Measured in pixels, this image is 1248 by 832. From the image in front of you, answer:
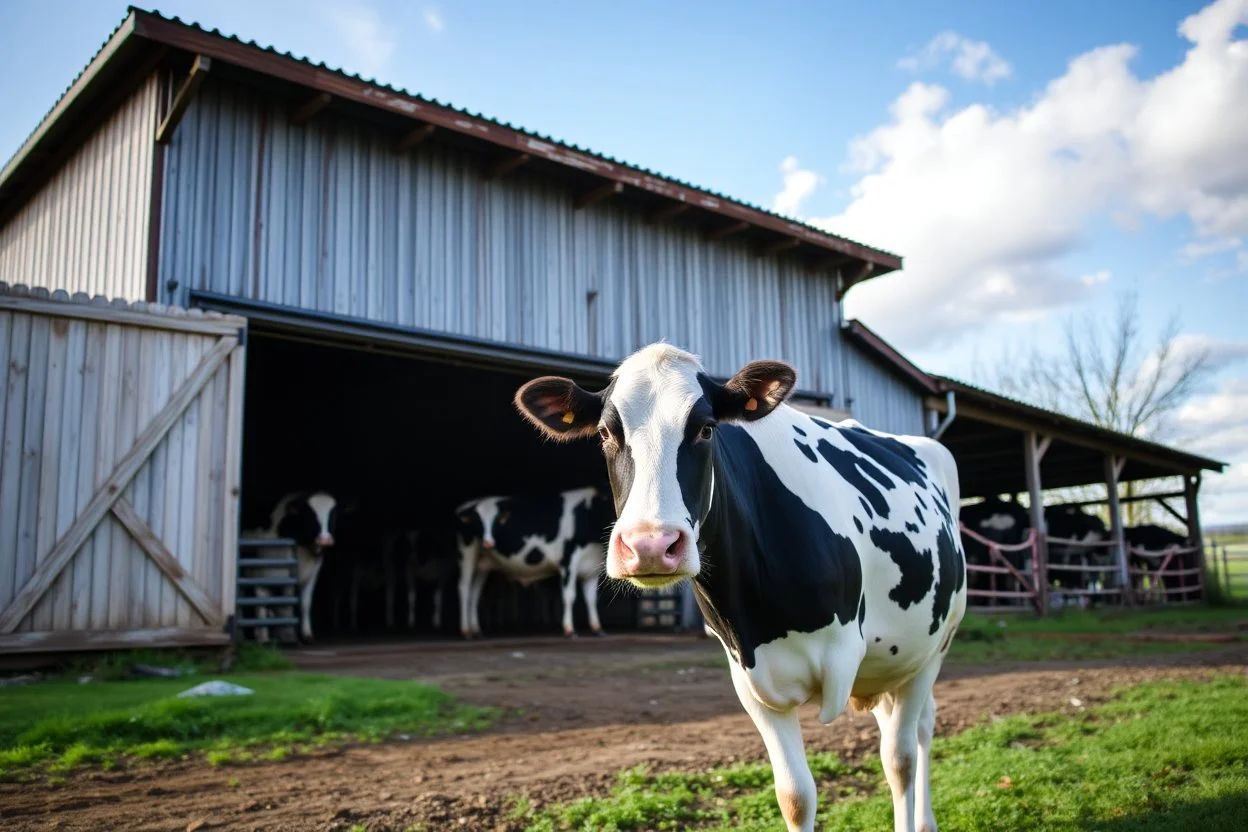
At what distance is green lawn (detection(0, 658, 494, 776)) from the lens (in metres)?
5.80

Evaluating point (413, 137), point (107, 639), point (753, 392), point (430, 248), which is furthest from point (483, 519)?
point (753, 392)

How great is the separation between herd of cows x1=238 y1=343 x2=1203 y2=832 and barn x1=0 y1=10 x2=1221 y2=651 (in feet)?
20.0

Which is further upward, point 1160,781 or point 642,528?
point 642,528

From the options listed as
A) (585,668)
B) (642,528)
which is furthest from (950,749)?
(585,668)

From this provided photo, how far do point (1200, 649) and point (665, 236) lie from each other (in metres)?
8.91

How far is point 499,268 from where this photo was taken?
11719 mm

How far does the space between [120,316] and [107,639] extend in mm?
2915

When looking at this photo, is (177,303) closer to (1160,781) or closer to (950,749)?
(950,749)

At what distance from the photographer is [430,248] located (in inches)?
435

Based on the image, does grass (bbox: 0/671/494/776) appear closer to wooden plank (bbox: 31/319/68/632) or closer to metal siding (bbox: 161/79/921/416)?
wooden plank (bbox: 31/319/68/632)

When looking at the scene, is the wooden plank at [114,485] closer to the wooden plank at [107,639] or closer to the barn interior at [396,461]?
the wooden plank at [107,639]

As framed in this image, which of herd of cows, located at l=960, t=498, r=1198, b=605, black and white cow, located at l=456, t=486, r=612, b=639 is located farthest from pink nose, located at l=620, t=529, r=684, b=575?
herd of cows, located at l=960, t=498, r=1198, b=605

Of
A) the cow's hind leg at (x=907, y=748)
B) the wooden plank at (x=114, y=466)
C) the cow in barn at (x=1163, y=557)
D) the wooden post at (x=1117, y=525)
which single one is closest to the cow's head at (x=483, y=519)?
the wooden plank at (x=114, y=466)

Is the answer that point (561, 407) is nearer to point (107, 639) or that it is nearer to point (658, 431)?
point (658, 431)
